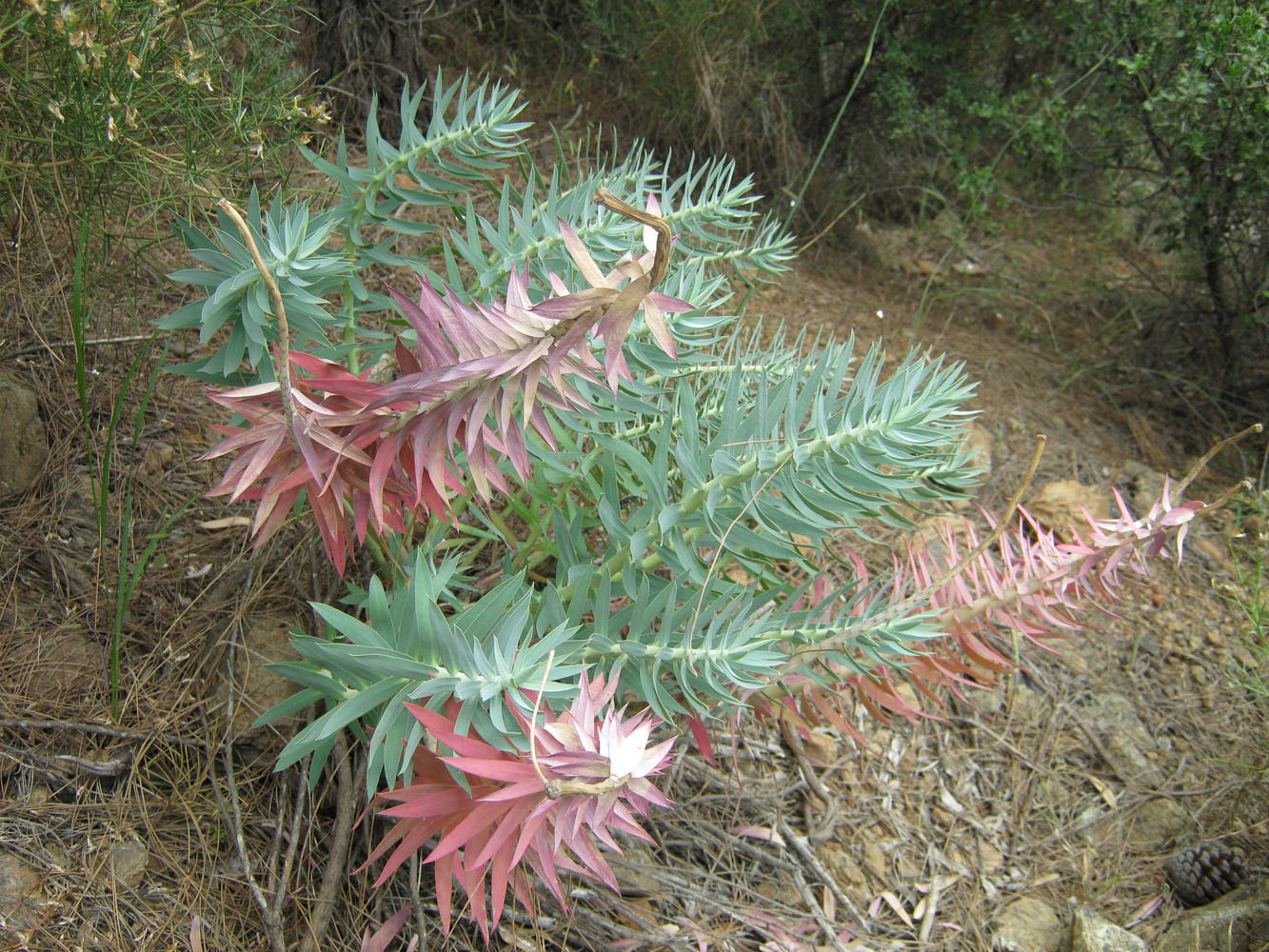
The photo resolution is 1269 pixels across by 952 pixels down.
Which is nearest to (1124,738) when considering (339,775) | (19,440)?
(339,775)

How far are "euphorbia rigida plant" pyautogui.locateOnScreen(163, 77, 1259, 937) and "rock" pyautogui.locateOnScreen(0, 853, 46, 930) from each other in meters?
0.40

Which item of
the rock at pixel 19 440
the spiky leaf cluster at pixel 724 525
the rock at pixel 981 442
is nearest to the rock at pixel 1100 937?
the spiky leaf cluster at pixel 724 525

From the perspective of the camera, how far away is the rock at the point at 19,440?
1423 mm

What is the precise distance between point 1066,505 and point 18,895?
2.39 meters

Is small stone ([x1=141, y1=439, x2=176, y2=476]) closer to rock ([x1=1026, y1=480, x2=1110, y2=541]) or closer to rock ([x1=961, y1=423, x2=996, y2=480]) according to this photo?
rock ([x1=961, y1=423, x2=996, y2=480])

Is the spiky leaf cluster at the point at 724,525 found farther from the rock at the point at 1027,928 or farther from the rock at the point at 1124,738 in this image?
the rock at the point at 1124,738

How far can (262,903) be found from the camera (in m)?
1.11

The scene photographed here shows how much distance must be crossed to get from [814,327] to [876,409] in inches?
72.0

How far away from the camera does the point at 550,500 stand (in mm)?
1245

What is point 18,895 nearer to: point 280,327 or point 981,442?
point 280,327

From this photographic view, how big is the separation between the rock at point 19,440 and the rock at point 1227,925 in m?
2.21

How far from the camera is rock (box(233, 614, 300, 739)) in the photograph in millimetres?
1304

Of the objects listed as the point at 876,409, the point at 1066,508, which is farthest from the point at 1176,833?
the point at 876,409

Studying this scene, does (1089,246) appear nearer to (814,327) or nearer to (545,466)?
(814,327)
